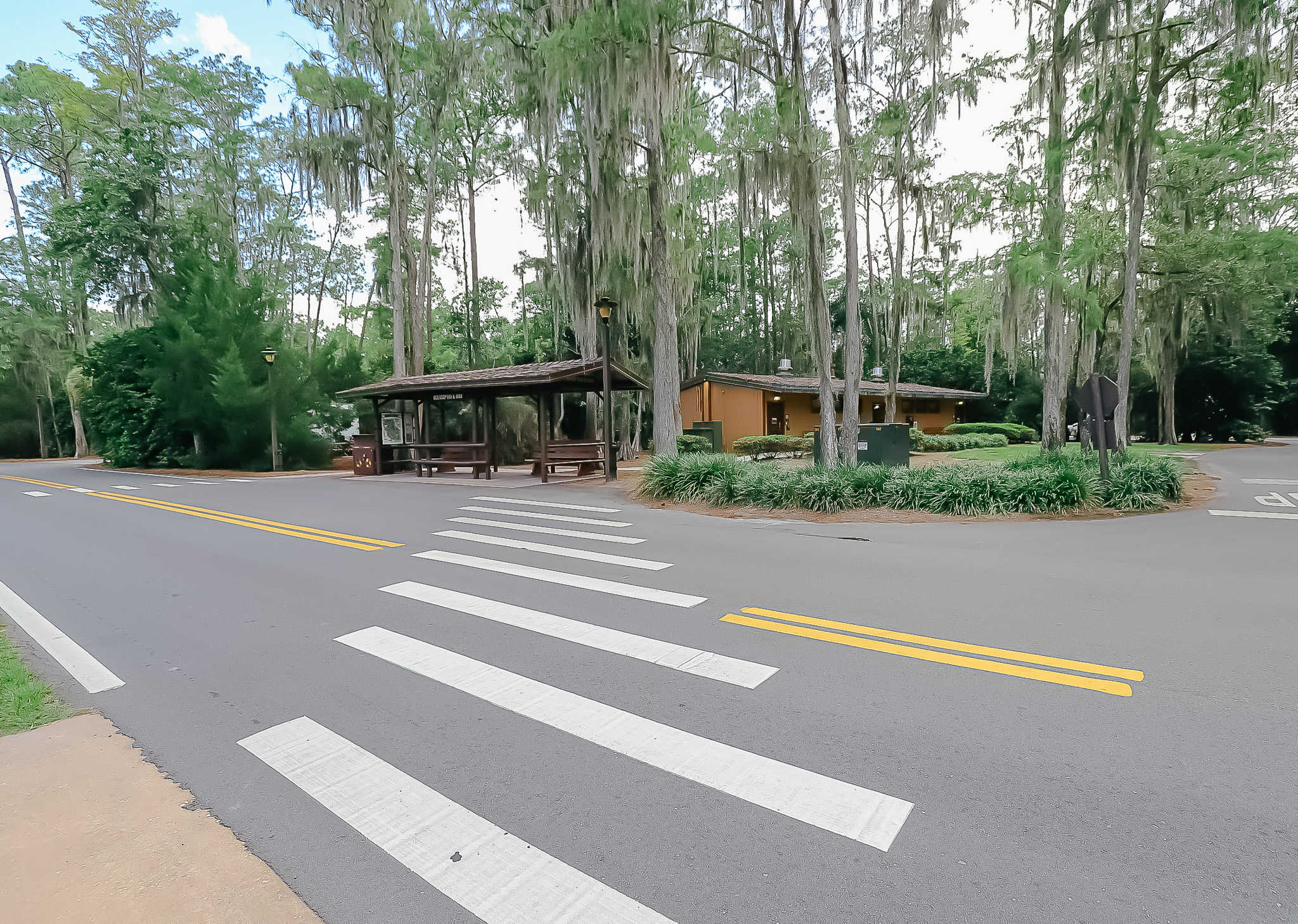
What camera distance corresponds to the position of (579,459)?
18875mm

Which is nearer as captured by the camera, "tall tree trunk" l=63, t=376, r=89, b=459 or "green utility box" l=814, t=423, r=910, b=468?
"green utility box" l=814, t=423, r=910, b=468

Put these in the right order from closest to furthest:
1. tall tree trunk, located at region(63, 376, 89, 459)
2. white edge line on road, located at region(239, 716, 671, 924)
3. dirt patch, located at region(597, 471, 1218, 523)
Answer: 1. white edge line on road, located at region(239, 716, 671, 924)
2. dirt patch, located at region(597, 471, 1218, 523)
3. tall tree trunk, located at region(63, 376, 89, 459)

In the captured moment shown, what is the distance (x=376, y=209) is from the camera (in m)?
31.5

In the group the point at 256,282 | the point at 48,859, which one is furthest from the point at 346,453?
the point at 48,859

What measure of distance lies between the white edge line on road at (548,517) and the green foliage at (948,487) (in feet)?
8.04

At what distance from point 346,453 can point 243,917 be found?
30.8 metres

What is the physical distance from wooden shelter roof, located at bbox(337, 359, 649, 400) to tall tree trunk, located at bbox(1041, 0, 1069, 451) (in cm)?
1089

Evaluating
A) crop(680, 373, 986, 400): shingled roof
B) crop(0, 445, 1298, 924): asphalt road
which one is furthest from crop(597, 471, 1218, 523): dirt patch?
crop(680, 373, 986, 400): shingled roof

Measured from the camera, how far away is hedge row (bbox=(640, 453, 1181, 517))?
9.99 meters

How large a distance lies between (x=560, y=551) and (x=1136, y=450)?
23.0 m

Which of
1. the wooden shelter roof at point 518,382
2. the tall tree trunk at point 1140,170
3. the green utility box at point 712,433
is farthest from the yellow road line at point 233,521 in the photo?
the green utility box at point 712,433

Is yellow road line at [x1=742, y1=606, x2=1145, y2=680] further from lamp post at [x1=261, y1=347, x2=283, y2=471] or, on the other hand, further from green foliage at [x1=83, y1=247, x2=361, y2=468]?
green foliage at [x1=83, y1=247, x2=361, y2=468]

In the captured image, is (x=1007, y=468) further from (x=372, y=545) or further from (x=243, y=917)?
(x=243, y=917)

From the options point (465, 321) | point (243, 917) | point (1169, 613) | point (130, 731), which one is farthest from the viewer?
point (465, 321)
